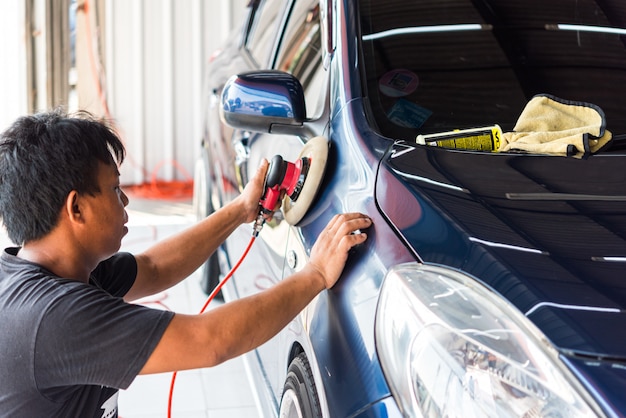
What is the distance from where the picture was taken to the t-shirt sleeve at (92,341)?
4.48ft

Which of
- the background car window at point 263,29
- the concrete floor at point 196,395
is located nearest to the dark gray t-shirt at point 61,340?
the concrete floor at point 196,395

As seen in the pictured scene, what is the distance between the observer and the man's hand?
1.46 metres

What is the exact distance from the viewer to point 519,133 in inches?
66.4

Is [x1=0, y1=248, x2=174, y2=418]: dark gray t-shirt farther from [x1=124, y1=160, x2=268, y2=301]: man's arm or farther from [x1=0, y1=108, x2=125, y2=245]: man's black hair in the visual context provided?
[x1=124, y1=160, x2=268, y2=301]: man's arm

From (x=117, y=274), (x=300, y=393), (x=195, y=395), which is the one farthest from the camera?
(x=195, y=395)

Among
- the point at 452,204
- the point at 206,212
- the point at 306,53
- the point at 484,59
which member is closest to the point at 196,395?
the point at 206,212

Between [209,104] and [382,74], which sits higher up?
[382,74]

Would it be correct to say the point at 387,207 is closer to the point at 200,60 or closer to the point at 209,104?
the point at 209,104

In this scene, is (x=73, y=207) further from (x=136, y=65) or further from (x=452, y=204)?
(x=136, y=65)

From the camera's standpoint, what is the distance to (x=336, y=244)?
1486 mm

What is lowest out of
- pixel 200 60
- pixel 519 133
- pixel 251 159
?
pixel 200 60

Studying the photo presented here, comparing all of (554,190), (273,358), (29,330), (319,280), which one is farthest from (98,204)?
(554,190)

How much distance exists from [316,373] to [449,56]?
0.86 m

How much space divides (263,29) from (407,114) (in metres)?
1.28
